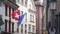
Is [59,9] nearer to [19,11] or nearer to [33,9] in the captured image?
[33,9]

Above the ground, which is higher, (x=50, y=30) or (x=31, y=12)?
(x=31, y=12)

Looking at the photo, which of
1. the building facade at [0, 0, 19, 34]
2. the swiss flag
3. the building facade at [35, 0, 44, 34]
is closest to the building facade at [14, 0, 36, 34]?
the building facade at [35, 0, 44, 34]

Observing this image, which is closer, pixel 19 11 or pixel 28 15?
pixel 19 11

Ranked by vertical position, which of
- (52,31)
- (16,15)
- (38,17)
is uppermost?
(16,15)

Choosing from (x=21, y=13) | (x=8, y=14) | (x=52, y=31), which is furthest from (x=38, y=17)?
(x=8, y=14)

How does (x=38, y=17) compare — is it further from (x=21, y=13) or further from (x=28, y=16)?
(x=21, y=13)

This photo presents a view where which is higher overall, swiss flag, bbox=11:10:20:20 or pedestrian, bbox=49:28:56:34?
swiss flag, bbox=11:10:20:20

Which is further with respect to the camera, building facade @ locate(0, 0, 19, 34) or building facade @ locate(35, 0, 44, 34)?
building facade @ locate(35, 0, 44, 34)

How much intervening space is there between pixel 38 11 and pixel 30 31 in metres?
1.04

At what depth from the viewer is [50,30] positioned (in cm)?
1213

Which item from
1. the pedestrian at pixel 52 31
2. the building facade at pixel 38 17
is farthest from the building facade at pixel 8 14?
the pedestrian at pixel 52 31

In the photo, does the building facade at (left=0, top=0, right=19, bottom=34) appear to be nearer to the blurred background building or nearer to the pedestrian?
the blurred background building

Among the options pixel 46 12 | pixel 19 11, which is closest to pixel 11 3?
pixel 19 11

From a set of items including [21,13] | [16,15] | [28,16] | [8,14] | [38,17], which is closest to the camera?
[16,15]
